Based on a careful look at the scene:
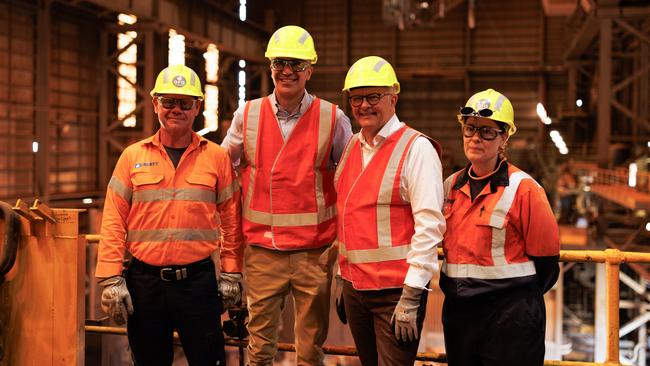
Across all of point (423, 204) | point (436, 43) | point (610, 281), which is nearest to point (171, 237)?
point (423, 204)

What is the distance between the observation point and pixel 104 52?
19953 millimetres

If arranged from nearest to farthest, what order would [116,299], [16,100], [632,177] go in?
[116,299] → [632,177] → [16,100]

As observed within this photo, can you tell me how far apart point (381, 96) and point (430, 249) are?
2.71 feet

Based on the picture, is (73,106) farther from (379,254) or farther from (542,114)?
(542,114)

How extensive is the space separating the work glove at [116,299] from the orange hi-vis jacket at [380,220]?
125 centimetres

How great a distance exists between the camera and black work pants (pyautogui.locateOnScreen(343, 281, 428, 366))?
3348 millimetres

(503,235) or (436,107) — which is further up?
(436,107)

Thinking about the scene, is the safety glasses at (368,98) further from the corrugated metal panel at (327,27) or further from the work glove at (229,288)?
the corrugated metal panel at (327,27)

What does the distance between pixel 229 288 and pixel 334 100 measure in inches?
1055

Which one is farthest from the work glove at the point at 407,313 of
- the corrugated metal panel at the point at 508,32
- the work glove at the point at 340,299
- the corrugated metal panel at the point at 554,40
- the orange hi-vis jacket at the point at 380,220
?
the corrugated metal panel at the point at 554,40

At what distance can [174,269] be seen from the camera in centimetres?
384

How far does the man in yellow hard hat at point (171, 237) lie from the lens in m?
3.83

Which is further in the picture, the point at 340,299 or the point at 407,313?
the point at 340,299

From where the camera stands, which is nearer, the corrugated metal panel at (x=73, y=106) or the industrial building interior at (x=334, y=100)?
the industrial building interior at (x=334, y=100)
